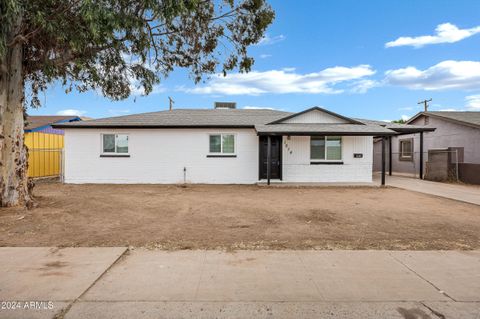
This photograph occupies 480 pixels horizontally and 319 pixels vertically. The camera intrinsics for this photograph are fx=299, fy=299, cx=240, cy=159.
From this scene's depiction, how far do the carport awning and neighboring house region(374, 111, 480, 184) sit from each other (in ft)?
16.9

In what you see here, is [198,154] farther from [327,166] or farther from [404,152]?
[404,152]

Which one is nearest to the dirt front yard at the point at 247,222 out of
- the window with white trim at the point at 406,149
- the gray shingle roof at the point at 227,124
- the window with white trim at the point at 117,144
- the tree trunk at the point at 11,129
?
the tree trunk at the point at 11,129

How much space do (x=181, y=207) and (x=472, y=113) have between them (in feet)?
70.6

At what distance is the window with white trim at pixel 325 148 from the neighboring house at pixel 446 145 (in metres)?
6.00

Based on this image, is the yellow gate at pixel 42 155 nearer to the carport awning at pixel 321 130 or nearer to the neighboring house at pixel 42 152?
the neighboring house at pixel 42 152

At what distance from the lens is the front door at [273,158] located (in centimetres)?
1480

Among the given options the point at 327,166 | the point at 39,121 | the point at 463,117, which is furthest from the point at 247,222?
the point at 39,121

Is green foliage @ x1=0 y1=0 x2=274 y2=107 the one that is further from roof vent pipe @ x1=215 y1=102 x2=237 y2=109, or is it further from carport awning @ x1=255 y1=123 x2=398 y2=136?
roof vent pipe @ x1=215 y1=102 x2=237 y2=109

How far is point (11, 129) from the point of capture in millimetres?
7992

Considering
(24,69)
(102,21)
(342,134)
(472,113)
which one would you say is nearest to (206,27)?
(102,21)

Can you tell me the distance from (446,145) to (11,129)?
21.8 meters

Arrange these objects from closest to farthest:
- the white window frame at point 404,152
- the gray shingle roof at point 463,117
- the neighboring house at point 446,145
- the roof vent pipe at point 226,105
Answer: the neighboring house at point 446,145 < the gray shingle roof at point 463,117 < the white window frame at point 404,152 < the roof vent pipe at point 226,105

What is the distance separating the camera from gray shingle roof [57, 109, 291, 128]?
567 inches

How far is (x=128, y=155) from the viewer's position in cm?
1462
